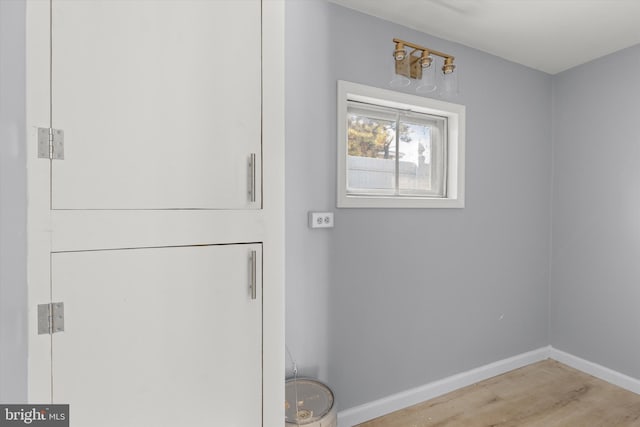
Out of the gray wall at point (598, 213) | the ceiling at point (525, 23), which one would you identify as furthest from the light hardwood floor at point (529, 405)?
the ceiling at point (525, 23)

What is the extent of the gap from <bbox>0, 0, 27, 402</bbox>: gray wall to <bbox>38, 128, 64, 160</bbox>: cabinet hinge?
0.19 feet

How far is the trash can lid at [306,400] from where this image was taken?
1.56m

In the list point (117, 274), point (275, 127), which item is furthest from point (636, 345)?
point (117, 274)

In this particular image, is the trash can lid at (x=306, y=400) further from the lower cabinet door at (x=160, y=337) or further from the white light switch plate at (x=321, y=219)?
the white light switch plate at (x=321, y=219)

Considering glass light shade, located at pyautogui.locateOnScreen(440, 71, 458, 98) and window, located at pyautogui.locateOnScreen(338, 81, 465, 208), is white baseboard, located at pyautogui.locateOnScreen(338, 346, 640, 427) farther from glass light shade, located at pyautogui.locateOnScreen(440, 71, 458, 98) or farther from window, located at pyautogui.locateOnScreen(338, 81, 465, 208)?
glass light shade, located at pyautogui.locateOnScreen(440, 71, 458, 98)

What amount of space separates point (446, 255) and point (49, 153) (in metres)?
2.14

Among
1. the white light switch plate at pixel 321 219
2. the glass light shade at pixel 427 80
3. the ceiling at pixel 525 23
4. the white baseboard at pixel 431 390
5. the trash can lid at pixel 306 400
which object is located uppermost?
the ceiling at pixel 525 23

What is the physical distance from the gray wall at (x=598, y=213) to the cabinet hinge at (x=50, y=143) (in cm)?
314

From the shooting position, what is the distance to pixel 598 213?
8.27ft

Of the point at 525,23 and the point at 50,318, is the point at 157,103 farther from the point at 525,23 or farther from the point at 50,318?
the point at 525,23

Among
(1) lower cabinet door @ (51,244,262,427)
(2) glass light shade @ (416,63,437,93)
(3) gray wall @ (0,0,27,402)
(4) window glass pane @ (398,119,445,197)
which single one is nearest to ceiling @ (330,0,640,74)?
(2) glass light shade @ (416,63,437,93)

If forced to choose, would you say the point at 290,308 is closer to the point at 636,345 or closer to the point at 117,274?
the point at 117,274

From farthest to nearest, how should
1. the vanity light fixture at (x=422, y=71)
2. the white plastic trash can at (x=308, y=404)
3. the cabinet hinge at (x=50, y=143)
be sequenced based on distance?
the vanity light fixture at (x=422, y=71)
the white plastic trash can at (x=308, y=404)
the cabinet hinge at (x=50, y=143)

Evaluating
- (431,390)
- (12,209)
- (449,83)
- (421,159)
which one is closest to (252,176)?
(12,209)
